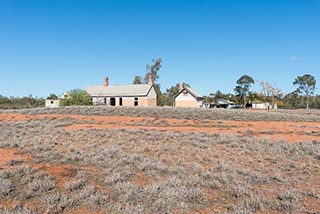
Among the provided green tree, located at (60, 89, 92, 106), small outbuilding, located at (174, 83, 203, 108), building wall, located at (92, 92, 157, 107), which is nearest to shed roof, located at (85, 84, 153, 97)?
building wall, located at (92, 92, 157, 107)

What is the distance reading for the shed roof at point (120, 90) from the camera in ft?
130

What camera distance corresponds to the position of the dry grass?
4137 mm

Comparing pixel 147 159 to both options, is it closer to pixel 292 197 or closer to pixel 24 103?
pixel 292 197

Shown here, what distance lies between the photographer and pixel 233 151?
8.64m

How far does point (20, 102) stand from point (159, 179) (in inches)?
1727

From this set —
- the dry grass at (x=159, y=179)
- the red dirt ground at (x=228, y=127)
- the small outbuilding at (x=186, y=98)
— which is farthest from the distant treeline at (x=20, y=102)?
the dry grass at (x=159, y=179)

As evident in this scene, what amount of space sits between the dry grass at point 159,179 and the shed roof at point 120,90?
3054 centimetres

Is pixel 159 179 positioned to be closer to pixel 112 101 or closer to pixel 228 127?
pixel 228 127

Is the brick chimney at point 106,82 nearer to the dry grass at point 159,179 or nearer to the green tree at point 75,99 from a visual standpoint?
the green tree at point 75,99

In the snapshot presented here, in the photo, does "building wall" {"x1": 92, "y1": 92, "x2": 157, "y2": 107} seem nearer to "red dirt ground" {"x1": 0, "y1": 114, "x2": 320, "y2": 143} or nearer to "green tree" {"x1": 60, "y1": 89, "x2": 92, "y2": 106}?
"green tree" {"x1": 60, "y1": 89, "x2": 92, "y2": 106}

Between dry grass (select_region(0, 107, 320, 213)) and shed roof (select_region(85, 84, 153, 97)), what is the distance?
100 feet

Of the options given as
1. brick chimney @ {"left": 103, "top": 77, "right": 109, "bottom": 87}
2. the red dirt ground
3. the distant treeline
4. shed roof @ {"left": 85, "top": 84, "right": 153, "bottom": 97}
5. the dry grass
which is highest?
brick chimney @ {"left": 103, "top": 77, "right": 109, "bottom": 87}

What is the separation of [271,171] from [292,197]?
6.18 ft

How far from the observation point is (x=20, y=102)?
4178 cm
